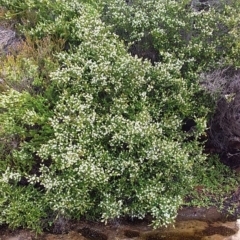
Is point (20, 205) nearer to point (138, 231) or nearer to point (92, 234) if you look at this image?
point (92, 234)

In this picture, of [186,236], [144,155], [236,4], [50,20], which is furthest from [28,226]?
[236,4]

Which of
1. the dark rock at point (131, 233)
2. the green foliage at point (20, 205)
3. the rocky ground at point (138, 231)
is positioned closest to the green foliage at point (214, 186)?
the rocky ground at point (138, 231)

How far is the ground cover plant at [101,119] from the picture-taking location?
6.76m

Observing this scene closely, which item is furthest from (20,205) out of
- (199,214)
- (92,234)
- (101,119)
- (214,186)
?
(214,186)

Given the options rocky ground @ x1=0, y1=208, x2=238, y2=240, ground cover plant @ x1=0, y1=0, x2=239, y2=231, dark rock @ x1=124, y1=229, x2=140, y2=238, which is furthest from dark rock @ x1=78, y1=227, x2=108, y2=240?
dark rock @ x1=124, y1=229, x2=140, y2=238

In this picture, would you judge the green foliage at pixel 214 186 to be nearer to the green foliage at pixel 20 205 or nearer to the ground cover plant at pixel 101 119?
the ground cover plant at pixel 101 119

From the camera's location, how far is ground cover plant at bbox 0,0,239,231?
676cm

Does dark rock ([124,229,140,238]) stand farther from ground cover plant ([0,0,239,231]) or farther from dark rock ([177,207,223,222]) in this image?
dark rock ([177,207,223,222])

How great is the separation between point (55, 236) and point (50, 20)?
475 centimetres

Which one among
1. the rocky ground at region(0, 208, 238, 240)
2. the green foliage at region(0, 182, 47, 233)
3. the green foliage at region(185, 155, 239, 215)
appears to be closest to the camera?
the green foliage at region(0, 182, 47, 233)

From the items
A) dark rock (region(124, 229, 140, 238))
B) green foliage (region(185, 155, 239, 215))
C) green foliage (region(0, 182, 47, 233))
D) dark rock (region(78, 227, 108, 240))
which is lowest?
dark rock (region(78, 227, 108, 240))

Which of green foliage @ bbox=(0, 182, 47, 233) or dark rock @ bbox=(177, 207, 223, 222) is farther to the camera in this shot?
dark rock @ bbox=(177, 207, 223, 222)

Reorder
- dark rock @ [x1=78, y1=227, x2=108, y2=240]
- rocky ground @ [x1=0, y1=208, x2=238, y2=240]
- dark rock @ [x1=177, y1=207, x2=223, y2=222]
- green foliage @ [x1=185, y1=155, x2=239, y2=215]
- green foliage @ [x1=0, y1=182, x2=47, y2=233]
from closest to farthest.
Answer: green foliage @ [x1=0, y1=182, x2=47, y2=233] < rocky ground @ [x1=0, y1=208, x2=238, y2=240] < dark rock @ [x1=78, y1=227, x2=108, y2=240] < dark rock @ [x1=177, y1=207, x2=223, y2=222] < green foliage @ [x1=185, y1=155, x2=239, y2=215]

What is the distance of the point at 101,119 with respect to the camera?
23.0 feet
